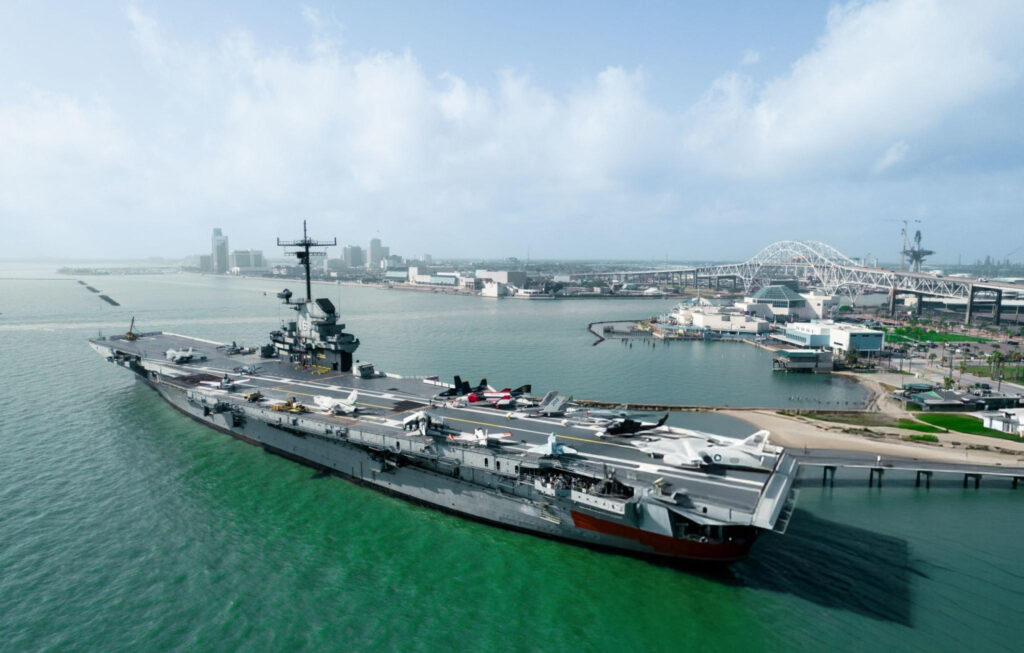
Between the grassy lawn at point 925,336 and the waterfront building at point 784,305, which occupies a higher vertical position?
the waterfront building at point 784,305

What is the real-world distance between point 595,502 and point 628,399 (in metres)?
22.0

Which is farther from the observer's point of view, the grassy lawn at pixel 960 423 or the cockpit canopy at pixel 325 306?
the cockpit canopy at pixel 325 306

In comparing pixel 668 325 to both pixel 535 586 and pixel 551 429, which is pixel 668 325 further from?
pixel 535 586

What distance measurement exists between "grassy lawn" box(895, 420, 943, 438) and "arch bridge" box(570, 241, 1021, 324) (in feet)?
206

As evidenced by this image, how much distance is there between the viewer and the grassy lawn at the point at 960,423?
100 feet

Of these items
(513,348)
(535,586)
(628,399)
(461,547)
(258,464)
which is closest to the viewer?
(535,586)

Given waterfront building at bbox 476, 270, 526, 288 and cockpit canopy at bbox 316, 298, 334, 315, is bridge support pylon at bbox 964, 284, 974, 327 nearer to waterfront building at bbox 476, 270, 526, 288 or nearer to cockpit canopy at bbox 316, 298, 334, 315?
cockpit canopy at bbox 316, 298, 334, 315

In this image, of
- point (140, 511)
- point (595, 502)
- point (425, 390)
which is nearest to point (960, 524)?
point (595, 502)

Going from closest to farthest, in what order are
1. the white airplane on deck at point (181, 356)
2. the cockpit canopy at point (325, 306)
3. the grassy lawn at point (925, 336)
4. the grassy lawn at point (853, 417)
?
the cockpit canopy at point (325, 306) → the grassy lawn at point (853, 417) → the white airplane on deck at point (181, 356) → the grassy lawn at point (925, 336)

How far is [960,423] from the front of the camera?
1284 inches

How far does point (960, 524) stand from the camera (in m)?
20.5

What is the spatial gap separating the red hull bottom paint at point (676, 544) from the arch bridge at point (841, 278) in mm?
85881

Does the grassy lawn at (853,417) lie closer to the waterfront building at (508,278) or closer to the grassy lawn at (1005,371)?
the grassy lawn at (1005,371)

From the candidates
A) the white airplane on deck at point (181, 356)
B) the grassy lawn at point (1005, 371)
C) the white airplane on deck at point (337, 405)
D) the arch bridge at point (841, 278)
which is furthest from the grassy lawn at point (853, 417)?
the arch bridge at point (841, 278)
